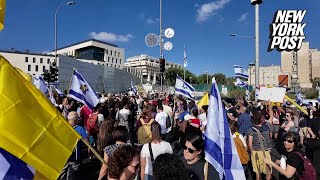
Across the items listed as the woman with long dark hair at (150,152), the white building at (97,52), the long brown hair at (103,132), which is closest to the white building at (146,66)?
the white building at (97,52)

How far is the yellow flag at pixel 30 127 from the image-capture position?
250cm

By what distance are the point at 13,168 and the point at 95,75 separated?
1602 inches

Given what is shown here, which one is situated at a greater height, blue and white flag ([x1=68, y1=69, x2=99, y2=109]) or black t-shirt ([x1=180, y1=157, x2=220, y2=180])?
blue and white flag ([x1=68, y1=69, x2=99, y2=109])

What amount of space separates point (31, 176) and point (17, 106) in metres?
0.56

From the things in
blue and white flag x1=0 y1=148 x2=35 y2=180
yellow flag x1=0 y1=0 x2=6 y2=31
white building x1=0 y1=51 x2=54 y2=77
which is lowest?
blue and white flag x1=0 y1=148 x2=35 y2=180

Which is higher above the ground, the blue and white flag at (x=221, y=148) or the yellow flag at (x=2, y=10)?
the yellow flag at (x=2, y=10)

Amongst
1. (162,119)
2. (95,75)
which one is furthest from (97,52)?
(162,119)

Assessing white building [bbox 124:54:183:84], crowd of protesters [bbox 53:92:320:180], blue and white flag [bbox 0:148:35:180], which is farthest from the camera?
white building [bbox 124:54:183:84]

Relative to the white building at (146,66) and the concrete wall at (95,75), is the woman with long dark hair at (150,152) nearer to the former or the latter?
the concrete wall at (95,75)

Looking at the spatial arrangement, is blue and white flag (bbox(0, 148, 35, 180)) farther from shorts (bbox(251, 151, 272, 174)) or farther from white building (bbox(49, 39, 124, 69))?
white building (bbox(49, 39, 124, 69))

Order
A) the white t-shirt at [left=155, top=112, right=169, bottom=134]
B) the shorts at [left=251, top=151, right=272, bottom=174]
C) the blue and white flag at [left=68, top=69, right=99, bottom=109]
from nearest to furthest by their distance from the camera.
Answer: the shorts at [left=251, top=151, right=272, bottom=174], the blue and white flag at [left=68, top=69, right=99, bottom=109], the white t-shirt at [left=155, top=112, right=169, bottom=134]

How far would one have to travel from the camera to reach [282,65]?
340 feet

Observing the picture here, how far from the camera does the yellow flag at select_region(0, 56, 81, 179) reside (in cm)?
→ 250

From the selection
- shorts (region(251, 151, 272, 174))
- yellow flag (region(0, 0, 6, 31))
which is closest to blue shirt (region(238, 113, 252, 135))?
shorts (region(251, 151, 272, 174))
